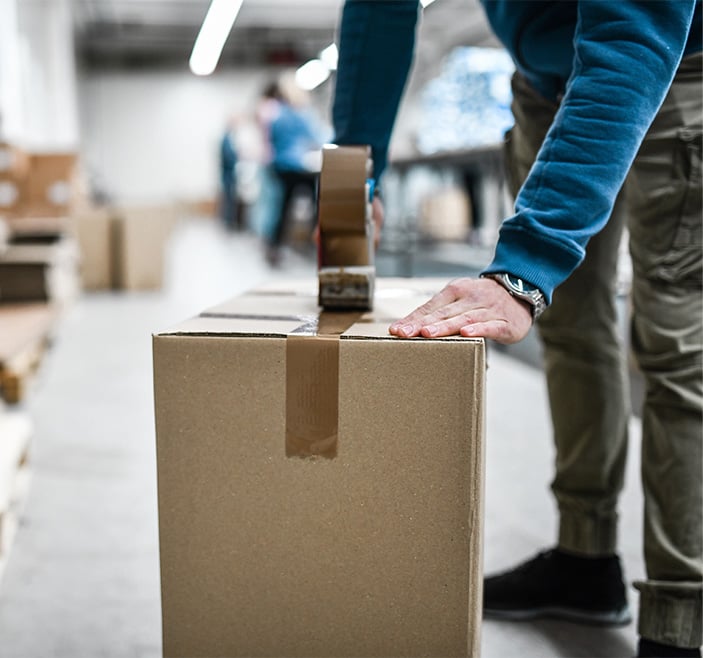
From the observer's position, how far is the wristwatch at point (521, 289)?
2.45ft

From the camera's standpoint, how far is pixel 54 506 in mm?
1552

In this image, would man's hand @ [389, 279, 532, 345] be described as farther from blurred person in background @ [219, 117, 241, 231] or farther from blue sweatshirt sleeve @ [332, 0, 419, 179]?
blurred person in background @ [219, 117, 241, 231]

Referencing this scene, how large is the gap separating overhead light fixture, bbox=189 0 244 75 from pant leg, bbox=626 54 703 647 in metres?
9.15

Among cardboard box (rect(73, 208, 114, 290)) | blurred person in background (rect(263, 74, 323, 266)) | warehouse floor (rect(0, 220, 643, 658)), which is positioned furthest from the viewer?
blurred person in background (rect(263, 74, 323, 266))

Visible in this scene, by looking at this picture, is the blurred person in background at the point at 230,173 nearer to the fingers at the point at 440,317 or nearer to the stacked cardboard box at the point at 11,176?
the stacked cardboard box at the point at 11,176

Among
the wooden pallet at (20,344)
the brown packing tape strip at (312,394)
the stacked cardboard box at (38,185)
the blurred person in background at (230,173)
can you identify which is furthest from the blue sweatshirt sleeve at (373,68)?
the blurred person in background at (230,173)

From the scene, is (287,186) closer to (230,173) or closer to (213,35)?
(230,173)

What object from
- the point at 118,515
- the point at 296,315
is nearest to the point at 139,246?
the point at 118,515

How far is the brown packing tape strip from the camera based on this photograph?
69cm

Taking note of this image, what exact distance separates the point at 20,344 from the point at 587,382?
5.45ft

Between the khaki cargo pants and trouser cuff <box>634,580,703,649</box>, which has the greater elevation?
the khaki cargo pants

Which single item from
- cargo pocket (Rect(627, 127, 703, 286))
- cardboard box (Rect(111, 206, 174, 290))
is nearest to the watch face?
cargo pocket (Rect(627, 127, 703, 286))

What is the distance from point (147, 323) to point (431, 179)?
610 cm

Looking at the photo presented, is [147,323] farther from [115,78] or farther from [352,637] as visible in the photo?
[115,78]
